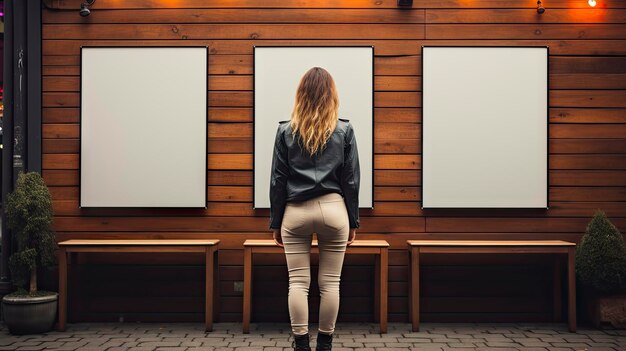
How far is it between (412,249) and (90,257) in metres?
2.86

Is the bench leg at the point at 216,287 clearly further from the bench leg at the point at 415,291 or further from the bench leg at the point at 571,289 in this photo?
the bench leg at the point at 571,289

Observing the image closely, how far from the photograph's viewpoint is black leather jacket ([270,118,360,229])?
3.83m

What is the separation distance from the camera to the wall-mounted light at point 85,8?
585 centimetres

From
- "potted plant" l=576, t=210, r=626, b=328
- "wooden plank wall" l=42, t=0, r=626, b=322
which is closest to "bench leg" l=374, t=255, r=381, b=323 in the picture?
"wooden plank wall" l=42, t=0, r=626, b=322

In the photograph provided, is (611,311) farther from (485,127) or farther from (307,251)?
(307,251)

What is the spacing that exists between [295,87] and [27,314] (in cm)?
291

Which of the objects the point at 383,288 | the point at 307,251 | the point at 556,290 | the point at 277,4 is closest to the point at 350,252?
the point at 383,288

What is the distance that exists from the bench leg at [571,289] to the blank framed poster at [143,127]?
3.15 meters

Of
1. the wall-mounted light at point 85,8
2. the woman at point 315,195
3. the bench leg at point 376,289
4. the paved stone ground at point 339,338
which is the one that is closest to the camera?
the woman at point 315,195

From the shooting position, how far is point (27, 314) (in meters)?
5.30

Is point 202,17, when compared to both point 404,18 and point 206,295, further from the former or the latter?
point 206,295

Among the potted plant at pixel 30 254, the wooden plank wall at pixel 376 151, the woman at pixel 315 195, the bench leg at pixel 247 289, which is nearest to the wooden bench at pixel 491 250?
the wooden plank wall at pixel 376 151

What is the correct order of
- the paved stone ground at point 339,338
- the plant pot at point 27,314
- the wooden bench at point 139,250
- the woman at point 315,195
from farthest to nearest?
the wooden bench at point 139,250 < the plant pot at point 27,314 < the paved stone ground at point 339,338 < the woman at point 315,195

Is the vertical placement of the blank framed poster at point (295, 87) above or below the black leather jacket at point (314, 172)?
above
